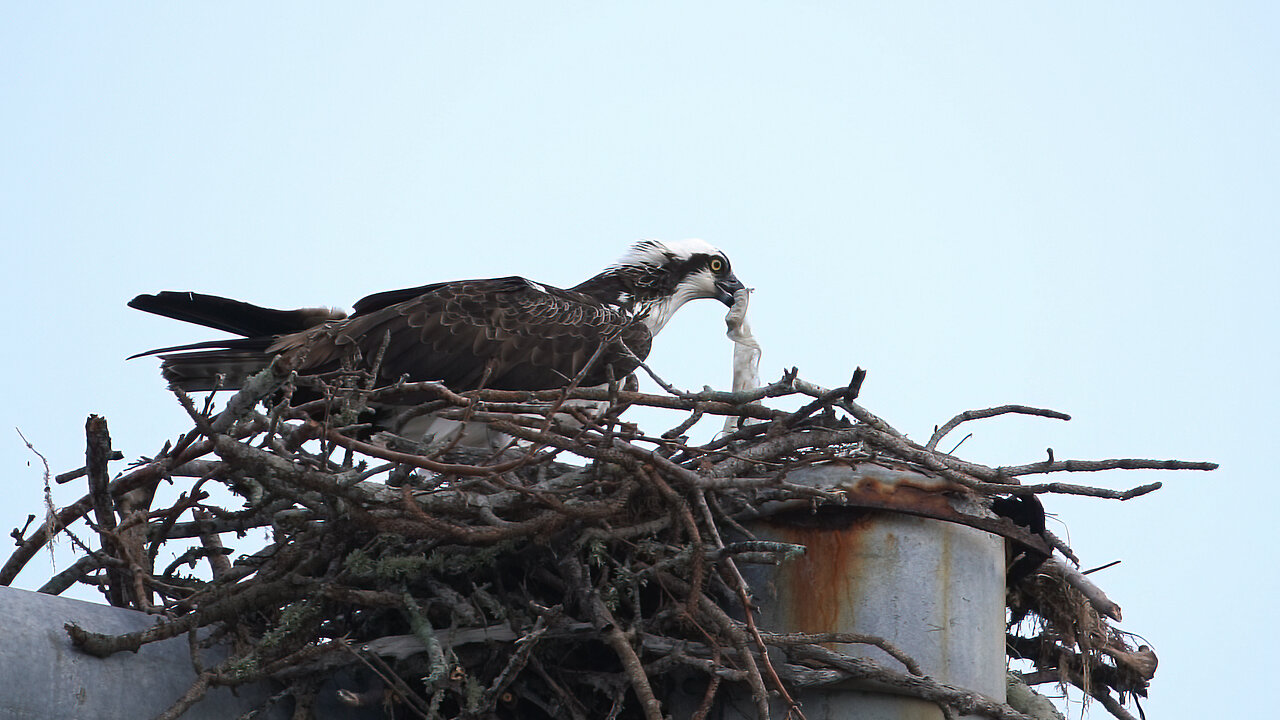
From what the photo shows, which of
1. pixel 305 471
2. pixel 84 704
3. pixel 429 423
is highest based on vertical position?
pixel 429 423

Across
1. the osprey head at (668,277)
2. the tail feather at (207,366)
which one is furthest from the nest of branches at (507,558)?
the osprey head at (668,277)

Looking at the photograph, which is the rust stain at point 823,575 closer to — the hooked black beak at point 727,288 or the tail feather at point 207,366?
the tail feather at point 207,366

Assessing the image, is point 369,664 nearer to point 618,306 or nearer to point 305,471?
point 305,471

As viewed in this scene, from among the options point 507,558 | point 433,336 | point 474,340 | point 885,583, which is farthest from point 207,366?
point 885,583

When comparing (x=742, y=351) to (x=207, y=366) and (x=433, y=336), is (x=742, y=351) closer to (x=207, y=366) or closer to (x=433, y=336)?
(x=433, y=336)

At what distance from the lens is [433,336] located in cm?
710

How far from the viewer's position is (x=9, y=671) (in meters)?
3.97

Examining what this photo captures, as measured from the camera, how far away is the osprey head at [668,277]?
8.59 m

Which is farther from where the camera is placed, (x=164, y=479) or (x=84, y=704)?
(x=164, y=479)

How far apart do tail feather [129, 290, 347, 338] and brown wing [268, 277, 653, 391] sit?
0.66ft

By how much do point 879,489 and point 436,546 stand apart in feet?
4.96

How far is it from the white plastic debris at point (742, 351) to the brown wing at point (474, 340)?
1.70ft

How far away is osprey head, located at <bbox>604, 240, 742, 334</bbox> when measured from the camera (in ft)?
28.2

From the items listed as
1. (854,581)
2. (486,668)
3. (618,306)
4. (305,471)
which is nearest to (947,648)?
(854,581)
